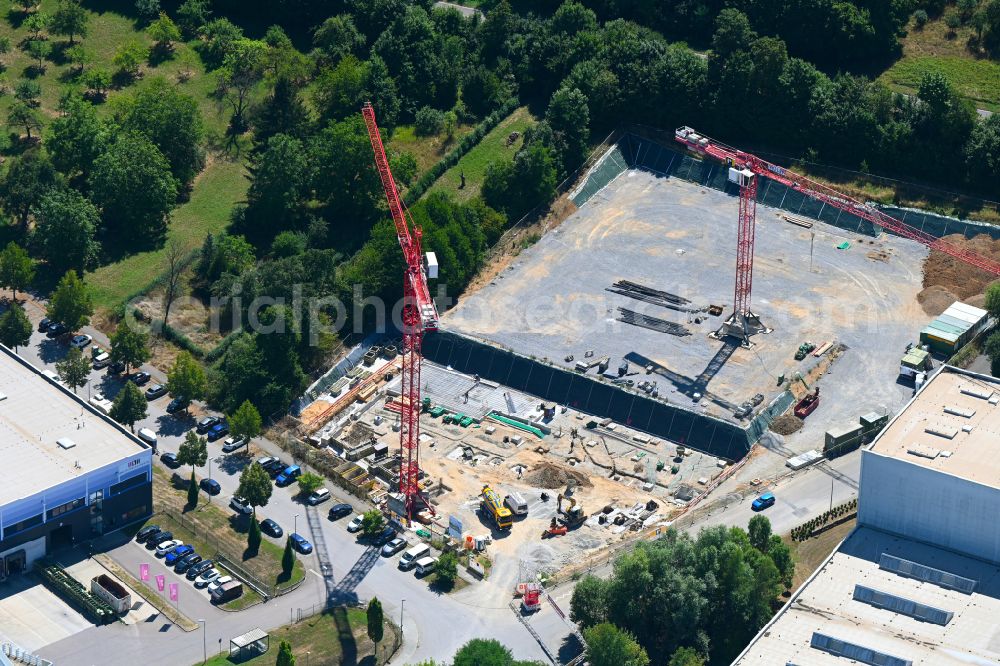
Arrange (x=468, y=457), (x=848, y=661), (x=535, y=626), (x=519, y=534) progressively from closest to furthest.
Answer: (x=848, y=661) < (x=535, y=626) < (x=519, y=534) < (x=468, y=457)

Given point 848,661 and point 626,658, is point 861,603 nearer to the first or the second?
point 848,661

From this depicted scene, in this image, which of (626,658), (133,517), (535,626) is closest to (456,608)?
(535,626)

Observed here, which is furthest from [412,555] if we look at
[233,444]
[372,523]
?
[233,444]

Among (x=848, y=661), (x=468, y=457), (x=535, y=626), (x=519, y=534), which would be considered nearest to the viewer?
(x=848, y=661)

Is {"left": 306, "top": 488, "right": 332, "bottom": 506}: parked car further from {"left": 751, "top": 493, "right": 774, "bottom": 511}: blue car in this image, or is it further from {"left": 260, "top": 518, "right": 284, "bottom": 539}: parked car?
{"left": 751, "top": 493, "right": 774, "bottom": 511}: blue car

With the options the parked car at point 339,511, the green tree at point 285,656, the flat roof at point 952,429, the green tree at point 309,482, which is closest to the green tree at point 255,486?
the green tree at point 309,482

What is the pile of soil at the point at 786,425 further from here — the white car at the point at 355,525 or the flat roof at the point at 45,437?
the flat roof at the point at 45,437
